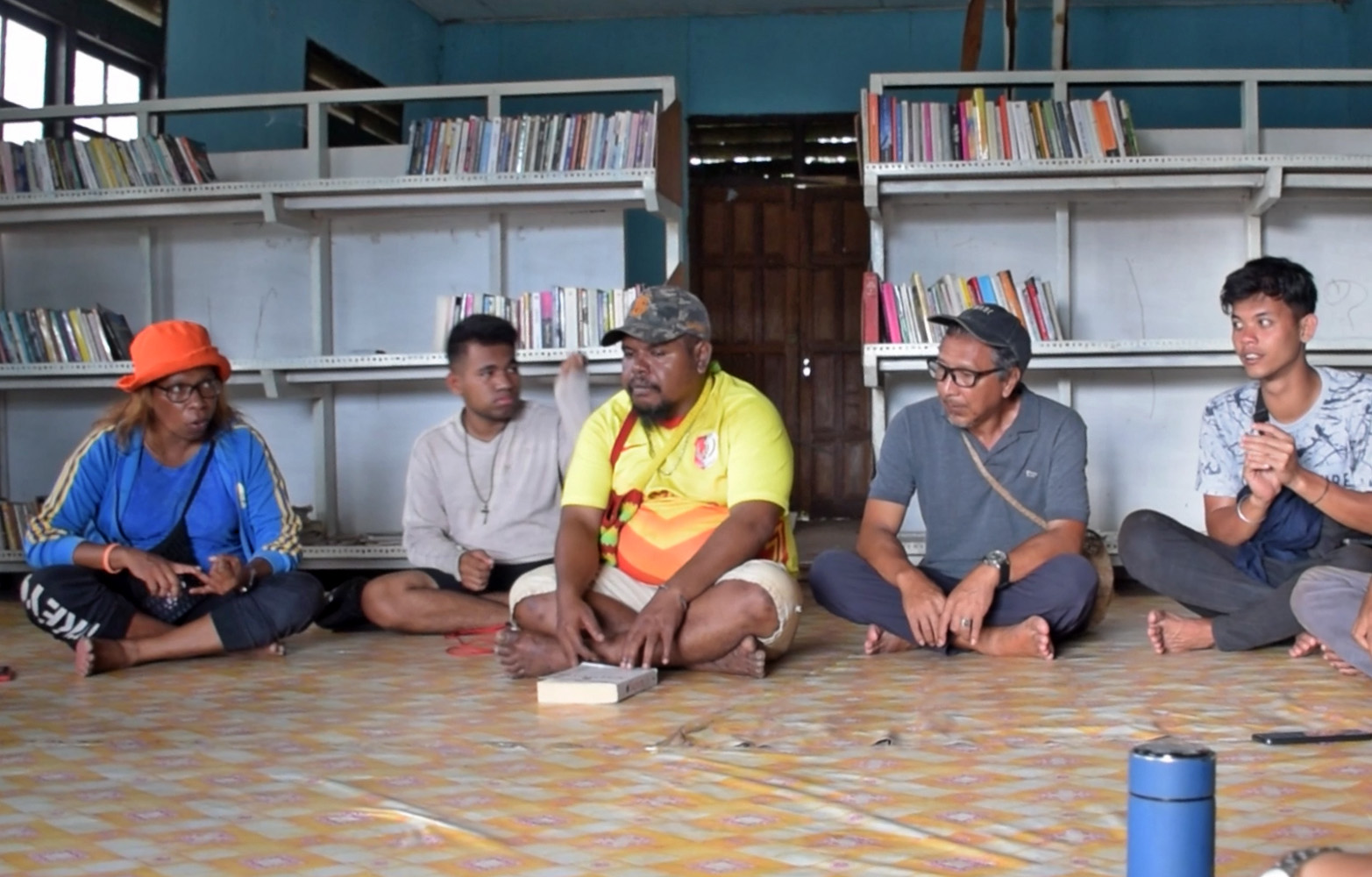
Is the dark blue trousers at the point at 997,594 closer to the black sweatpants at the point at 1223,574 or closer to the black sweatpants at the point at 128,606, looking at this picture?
the black sweatpants at the point at 1223,574

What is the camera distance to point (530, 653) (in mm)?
3330

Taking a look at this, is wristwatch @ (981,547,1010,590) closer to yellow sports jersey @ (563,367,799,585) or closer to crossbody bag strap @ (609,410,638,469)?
yellow sports jersey @ (563,367,799,585)

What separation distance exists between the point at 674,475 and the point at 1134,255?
3.04m

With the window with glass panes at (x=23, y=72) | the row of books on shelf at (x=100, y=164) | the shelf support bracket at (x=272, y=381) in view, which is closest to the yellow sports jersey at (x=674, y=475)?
the shelf support bracket at (x=272, y=381)

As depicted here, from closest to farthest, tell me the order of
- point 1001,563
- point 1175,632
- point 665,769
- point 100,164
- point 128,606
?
point 665,769, point 1001,563, point 1175,632, point 128,606, point 100,164

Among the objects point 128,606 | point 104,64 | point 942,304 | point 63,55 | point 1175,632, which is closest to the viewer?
point 1175,632

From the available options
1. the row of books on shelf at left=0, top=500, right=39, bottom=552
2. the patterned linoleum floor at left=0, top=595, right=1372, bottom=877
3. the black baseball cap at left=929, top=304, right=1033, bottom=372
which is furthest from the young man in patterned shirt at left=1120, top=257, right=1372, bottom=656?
the row of books on shelf at left=0, top=500, right=39, bottom=552

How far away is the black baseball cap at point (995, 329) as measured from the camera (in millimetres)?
3504

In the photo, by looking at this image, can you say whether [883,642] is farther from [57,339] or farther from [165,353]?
[57,339]

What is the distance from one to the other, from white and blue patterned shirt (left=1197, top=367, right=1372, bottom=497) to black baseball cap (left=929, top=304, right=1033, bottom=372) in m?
0.56

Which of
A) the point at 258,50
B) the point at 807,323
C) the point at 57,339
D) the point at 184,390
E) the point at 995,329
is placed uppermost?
the point at 258,50

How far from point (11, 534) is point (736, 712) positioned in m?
4.00

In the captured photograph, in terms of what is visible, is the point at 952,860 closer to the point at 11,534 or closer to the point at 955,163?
the point at 955,163

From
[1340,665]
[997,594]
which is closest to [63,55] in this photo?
[997,594]
